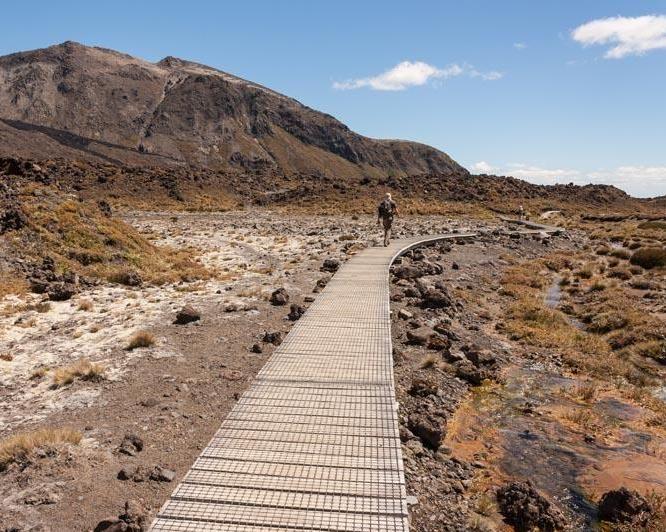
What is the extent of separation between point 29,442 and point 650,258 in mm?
34998

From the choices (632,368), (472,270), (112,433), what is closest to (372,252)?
(472,270)

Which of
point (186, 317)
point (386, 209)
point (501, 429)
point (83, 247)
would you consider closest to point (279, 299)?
point (186, 317)

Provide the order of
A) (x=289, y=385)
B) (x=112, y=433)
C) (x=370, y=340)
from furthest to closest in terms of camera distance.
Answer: (x=370, y=340), (x=289, y=385), (x=112, y=433)

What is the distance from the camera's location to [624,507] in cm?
738

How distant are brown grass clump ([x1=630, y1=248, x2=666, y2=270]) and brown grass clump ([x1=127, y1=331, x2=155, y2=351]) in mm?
30654

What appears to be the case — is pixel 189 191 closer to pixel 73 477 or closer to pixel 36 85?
pixel 73 477

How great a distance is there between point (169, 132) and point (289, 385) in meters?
197

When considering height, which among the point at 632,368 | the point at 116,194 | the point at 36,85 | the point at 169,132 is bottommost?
the point at 632,368

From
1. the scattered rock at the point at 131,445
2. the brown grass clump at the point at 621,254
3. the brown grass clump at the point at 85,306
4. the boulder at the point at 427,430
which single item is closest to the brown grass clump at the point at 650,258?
the brown grass clump at the point at 621,254

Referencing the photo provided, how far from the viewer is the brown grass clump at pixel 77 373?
9750mm

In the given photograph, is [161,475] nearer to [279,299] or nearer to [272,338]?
[272,338]

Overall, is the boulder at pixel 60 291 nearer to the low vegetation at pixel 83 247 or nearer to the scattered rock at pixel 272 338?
the low vegetation at pixel 83 247

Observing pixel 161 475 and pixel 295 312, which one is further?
pixel 295 312

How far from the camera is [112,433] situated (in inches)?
312
